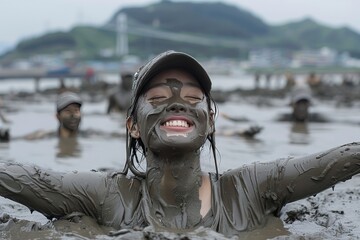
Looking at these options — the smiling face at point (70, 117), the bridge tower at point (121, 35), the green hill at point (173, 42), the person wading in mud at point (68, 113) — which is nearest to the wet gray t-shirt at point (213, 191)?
the person wading in mud at point (68, 113)

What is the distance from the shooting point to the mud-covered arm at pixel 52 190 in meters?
3.72

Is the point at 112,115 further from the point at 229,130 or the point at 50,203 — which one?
the point at 50,203

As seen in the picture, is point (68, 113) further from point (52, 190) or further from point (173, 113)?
point (173, 113)

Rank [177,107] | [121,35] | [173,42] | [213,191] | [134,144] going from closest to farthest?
[177,107] < [213,191] < [134,144] < [121,35] < [173,42]

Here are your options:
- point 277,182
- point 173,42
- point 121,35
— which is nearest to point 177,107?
point 277,182

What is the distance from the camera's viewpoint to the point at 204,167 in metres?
7.40

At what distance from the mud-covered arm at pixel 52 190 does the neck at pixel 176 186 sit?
352 millimetres

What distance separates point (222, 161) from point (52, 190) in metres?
4.71

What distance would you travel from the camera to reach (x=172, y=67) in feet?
12.3

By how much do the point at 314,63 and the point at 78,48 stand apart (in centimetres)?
5564

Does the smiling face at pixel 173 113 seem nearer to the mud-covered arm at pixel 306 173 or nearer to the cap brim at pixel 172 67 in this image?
the cap brim at pixel 172 67

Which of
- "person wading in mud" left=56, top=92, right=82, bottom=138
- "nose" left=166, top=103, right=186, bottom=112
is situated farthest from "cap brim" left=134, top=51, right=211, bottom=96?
"person wading in mud" left=56, top=92, right=82, bottom=138

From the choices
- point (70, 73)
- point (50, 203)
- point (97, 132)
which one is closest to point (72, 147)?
point (97, 132)

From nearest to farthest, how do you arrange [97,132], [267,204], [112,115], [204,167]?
[267,204], [204,167], [97,132], [112,115]
